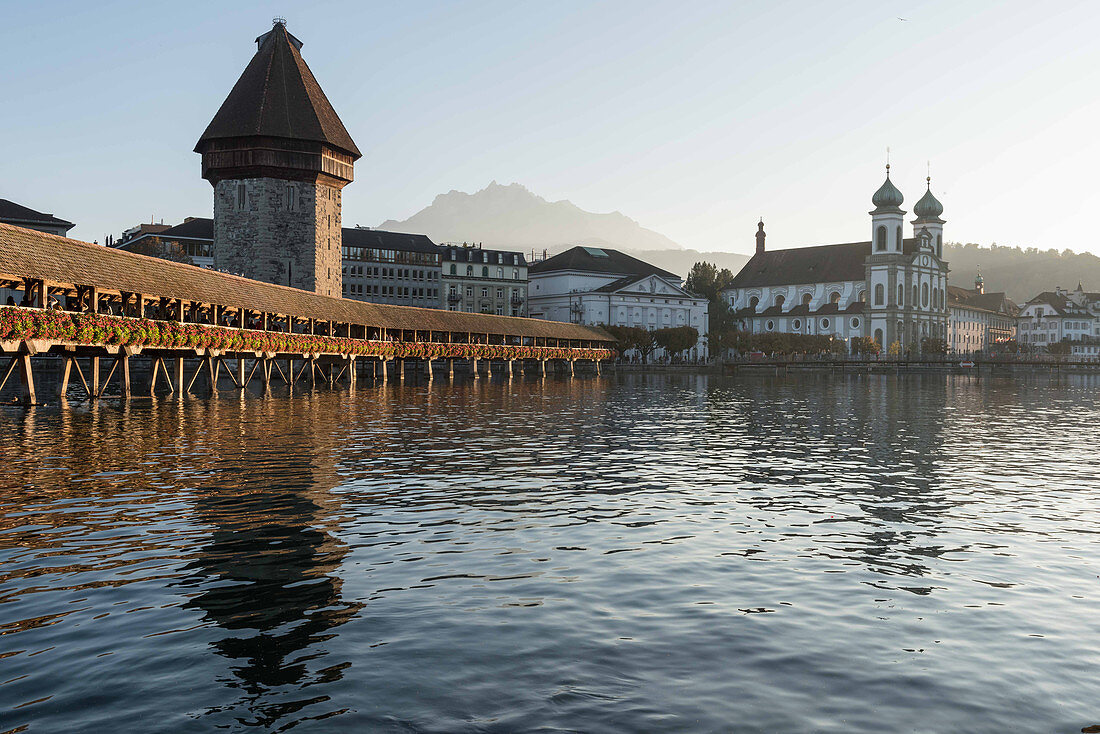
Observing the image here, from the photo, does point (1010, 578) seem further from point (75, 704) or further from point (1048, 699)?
point (75, 704)

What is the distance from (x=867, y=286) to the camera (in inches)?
5955

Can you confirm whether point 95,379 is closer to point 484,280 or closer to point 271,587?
point 271,587

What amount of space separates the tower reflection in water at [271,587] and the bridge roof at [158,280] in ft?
62.3

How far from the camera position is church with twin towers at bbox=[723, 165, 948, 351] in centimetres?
14850

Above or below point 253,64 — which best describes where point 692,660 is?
below

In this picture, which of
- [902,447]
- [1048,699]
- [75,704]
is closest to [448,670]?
[75,704]

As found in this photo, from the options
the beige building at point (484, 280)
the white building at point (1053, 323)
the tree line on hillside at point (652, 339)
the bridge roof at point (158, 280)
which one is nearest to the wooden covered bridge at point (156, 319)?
the bridge roof at point (158, 280)

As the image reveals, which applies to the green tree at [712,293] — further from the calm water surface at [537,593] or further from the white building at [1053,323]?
the calm water surface at [537,593]

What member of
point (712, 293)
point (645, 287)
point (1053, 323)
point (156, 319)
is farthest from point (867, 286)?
point (156, 319)

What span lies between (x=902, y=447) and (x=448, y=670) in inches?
817

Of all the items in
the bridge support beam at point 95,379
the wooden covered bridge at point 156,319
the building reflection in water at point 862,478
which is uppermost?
the wooden covered bridge at point 156,319

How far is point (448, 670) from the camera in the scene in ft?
23.0

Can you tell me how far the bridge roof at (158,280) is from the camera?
104ft

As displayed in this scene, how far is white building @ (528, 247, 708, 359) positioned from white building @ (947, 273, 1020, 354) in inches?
2181
